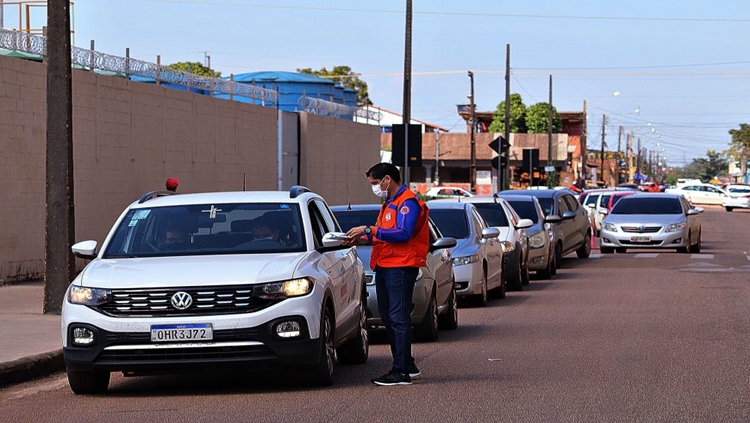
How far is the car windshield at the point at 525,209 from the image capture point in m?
26.1

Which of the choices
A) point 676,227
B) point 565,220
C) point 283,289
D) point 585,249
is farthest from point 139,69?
point 283,289

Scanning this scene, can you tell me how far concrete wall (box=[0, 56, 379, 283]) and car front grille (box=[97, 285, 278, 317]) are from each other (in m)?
6.54

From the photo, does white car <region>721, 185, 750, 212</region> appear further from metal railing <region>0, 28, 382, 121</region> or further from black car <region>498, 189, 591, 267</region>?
black car <region>498, 189, 591, 267</region>

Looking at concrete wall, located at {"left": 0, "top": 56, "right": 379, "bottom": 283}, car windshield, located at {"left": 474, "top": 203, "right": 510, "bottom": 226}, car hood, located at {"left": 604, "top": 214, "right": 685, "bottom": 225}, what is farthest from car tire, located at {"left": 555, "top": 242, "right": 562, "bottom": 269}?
concrete wall, located at {"left": 0, "top": 56, "right": 379, "bottom": 283}

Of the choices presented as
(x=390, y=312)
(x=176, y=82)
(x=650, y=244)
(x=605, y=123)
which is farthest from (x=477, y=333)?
(x=605, y=123)

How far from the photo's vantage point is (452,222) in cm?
1908

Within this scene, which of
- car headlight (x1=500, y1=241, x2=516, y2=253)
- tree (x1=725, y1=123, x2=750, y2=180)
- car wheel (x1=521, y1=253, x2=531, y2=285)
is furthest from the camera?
tree (x1=725, y1=123, x2=750, y2=180)

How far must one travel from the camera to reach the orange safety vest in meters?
10.8

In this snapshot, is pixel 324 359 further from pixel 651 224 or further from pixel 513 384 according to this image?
pixel 651 224

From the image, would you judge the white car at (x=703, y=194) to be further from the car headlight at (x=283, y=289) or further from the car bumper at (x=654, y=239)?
the car headlight at (x=283, y=289)

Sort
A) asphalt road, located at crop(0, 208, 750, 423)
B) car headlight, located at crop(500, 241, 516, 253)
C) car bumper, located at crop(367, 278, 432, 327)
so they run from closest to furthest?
1. asphalt road, located at crop(0, 208, 750, 423)
2. car bumper, located at crop(367, 278, 432, 327)
3. car headlight, located at crop(500, 241, 516, 253)

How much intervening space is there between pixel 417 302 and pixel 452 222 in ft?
17.3

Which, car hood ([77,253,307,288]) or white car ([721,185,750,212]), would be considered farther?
white car ([721,185,750,212])

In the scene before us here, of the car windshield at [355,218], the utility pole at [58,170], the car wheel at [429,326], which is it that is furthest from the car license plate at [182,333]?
the utility pole at [58,170]
